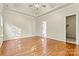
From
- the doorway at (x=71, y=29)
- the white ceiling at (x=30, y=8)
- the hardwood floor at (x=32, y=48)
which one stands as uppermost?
the white ceiling at (x=30, y=8)

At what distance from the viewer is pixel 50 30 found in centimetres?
190

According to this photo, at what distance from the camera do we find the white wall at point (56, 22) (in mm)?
1873

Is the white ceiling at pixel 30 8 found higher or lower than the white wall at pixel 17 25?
higher

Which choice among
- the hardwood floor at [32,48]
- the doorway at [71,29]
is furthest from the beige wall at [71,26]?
the hardwood floor at [32,48]

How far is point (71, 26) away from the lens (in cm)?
188

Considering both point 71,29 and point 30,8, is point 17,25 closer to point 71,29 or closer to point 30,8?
point 30,8

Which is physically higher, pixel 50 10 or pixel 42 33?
pixel 50 10

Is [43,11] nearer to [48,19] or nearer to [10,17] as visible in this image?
[48,19]

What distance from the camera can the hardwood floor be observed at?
5.99 ft

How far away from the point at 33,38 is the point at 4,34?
1.32 feet

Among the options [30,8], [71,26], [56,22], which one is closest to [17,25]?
[30,8]

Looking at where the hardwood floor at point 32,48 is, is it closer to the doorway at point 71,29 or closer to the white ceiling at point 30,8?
the doorway at point 71,29

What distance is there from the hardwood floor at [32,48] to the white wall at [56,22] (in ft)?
0.42

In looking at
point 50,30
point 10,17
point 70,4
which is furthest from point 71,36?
point 10,17
